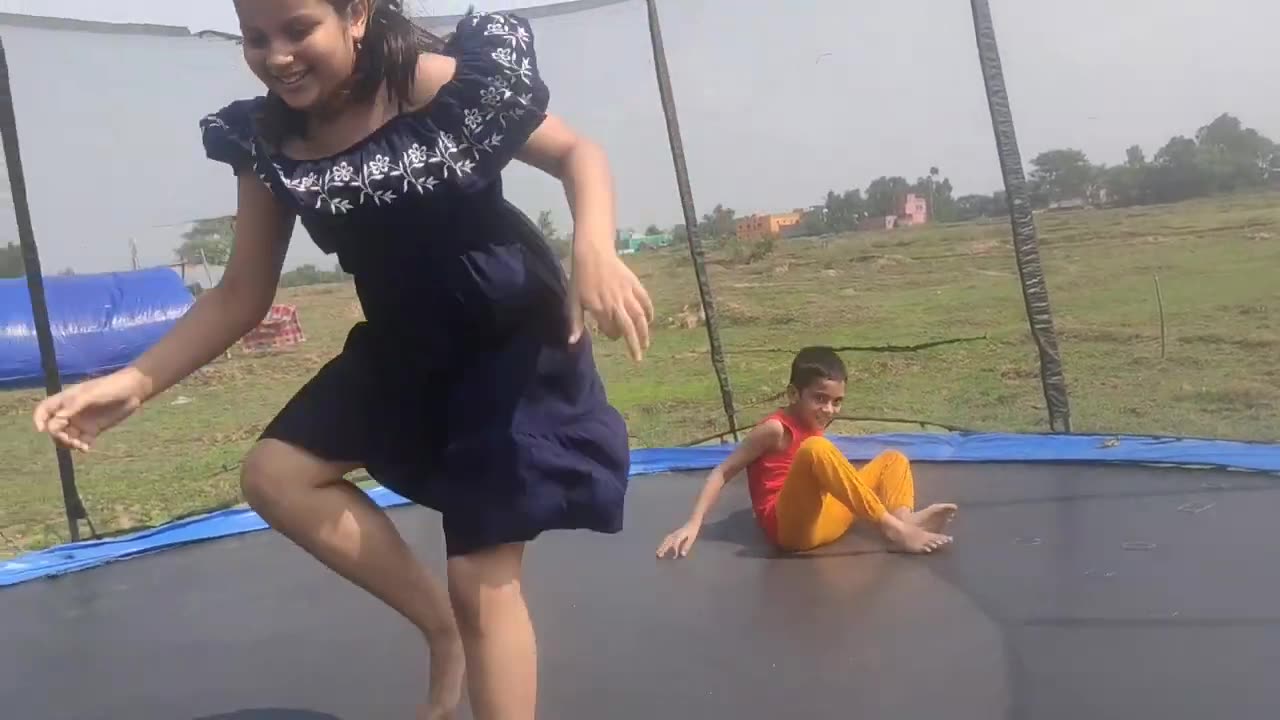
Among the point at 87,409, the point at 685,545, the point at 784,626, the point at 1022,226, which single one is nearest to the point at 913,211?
the point at 1022,226

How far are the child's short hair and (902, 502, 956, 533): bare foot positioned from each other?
0.83 ft

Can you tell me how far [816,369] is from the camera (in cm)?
187

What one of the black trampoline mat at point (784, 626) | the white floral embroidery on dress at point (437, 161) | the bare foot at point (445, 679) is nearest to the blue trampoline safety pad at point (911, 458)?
the black trampoline mat at point (784, 626)

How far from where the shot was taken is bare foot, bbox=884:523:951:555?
1.76 meters

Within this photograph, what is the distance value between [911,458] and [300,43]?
195 cm

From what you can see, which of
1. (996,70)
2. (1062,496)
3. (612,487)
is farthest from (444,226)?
(996,70)

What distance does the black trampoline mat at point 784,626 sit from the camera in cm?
123

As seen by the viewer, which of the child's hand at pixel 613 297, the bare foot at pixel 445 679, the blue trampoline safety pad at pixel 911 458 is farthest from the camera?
the blue trampoline safety pad at pixel 911 458

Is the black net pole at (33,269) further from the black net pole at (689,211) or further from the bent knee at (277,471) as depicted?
the bent knee at (277,471)

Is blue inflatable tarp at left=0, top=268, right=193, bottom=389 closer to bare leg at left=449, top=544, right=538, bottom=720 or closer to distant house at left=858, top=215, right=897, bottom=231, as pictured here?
distant house at left=858, top=215, right=897, bottom=231

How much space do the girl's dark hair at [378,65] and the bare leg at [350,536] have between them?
0.29 meters

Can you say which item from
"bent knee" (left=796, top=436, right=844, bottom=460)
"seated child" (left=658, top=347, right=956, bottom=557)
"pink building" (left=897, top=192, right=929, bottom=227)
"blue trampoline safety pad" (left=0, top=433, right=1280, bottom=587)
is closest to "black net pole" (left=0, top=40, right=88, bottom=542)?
"blue trampoline safety pad" (left=0, top=433, right=1280, bottom=587)

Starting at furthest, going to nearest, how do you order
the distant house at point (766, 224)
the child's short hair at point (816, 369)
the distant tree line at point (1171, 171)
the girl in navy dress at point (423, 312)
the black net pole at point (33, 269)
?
the distant house at point (766, 224), the distant tree line at point (1171, 171), the black net pole at point (33, 269), the child's short hair at point (816, 369), the girl in navy dress at point (423, 312)

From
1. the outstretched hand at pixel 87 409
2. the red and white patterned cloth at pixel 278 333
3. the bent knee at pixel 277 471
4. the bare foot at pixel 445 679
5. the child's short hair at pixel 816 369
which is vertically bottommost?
the bare foot at pixel 445 679
